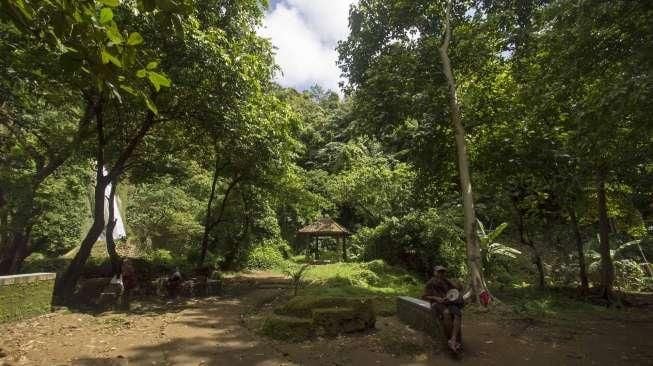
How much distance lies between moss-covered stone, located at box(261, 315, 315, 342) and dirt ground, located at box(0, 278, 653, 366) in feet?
0.78

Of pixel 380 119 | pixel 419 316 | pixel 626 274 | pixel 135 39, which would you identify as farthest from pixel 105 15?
pixel 626 274

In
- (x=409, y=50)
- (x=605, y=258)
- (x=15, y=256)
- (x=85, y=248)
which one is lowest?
(x=15, y=256)

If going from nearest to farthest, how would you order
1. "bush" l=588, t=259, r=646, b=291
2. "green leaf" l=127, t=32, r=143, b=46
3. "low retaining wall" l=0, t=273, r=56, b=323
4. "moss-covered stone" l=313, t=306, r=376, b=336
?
1. "green leaf" l=127, t=32, r=143, b=46
2. "moss-covered stone" l=313, t=306, r=376, b=336
3. "low retaining wall" l=0, t=273, r=56, b=323
4. "bush" l=588, t=259, r=646, b=291

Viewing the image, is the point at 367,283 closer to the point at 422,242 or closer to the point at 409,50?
the point at 422,242

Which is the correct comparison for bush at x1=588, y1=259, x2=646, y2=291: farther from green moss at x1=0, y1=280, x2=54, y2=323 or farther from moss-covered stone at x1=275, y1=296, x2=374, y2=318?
green moss at x1=0, y1=280, x2=54, y2=323

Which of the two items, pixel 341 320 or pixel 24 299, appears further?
pixel 24 299

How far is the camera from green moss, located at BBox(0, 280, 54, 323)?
359 inches

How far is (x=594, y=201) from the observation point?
19578 mm

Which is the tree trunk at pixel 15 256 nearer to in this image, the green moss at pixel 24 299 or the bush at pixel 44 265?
the bush at pixel 44 265

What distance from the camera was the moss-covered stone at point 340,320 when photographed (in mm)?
8852

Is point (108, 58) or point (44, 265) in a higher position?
point (108, 58)

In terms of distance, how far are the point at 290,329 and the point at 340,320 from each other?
105 cm

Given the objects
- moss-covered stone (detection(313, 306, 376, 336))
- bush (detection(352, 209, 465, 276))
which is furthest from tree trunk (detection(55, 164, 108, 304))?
bush (detection(352, 209, 465, 276))

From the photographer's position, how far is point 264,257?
2853 centimetres
